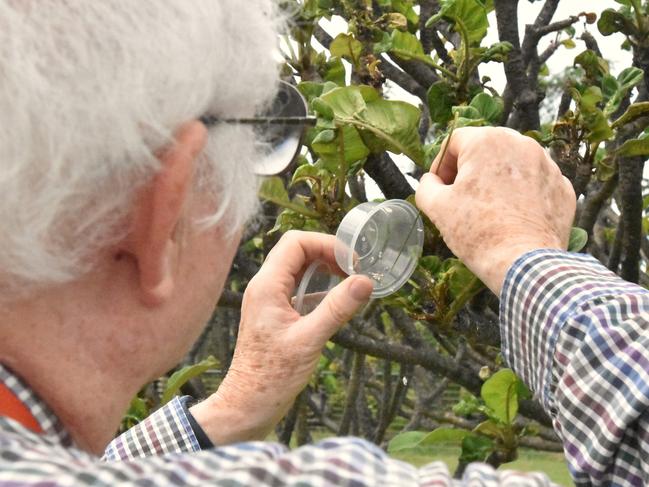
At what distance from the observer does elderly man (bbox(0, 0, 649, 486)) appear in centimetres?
100

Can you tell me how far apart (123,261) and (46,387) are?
0.51ft

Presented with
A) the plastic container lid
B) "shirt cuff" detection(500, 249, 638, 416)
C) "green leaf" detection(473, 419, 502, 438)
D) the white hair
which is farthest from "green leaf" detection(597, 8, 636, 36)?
the white hair

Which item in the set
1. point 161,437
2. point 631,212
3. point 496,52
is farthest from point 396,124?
point 631,212

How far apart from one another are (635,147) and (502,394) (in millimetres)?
777

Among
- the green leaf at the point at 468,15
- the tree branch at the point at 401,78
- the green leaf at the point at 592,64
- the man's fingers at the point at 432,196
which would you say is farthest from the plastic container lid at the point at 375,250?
the tree branch at the point at 401,78

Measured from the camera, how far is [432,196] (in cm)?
173

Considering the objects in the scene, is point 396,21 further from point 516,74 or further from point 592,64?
point 592,64

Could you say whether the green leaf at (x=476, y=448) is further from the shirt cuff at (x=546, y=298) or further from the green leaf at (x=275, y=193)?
the shirt cuff at (x=546, y=298)

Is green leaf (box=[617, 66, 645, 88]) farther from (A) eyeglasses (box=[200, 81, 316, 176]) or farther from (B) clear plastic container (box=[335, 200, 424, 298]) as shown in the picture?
(A) eyeglasses (box=[200, 81, 316, 176])

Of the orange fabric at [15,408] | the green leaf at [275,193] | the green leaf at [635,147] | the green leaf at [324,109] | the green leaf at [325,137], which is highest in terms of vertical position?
the green leaf at [324,109]

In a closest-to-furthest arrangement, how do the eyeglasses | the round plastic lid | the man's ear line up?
1. the man's ear
2. the eyeglasses
3. the round plastic lid

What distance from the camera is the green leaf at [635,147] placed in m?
2.03

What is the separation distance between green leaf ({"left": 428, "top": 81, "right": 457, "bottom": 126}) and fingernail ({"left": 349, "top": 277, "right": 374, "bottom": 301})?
1.96ft

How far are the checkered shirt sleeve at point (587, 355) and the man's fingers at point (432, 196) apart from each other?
6.6 inches
